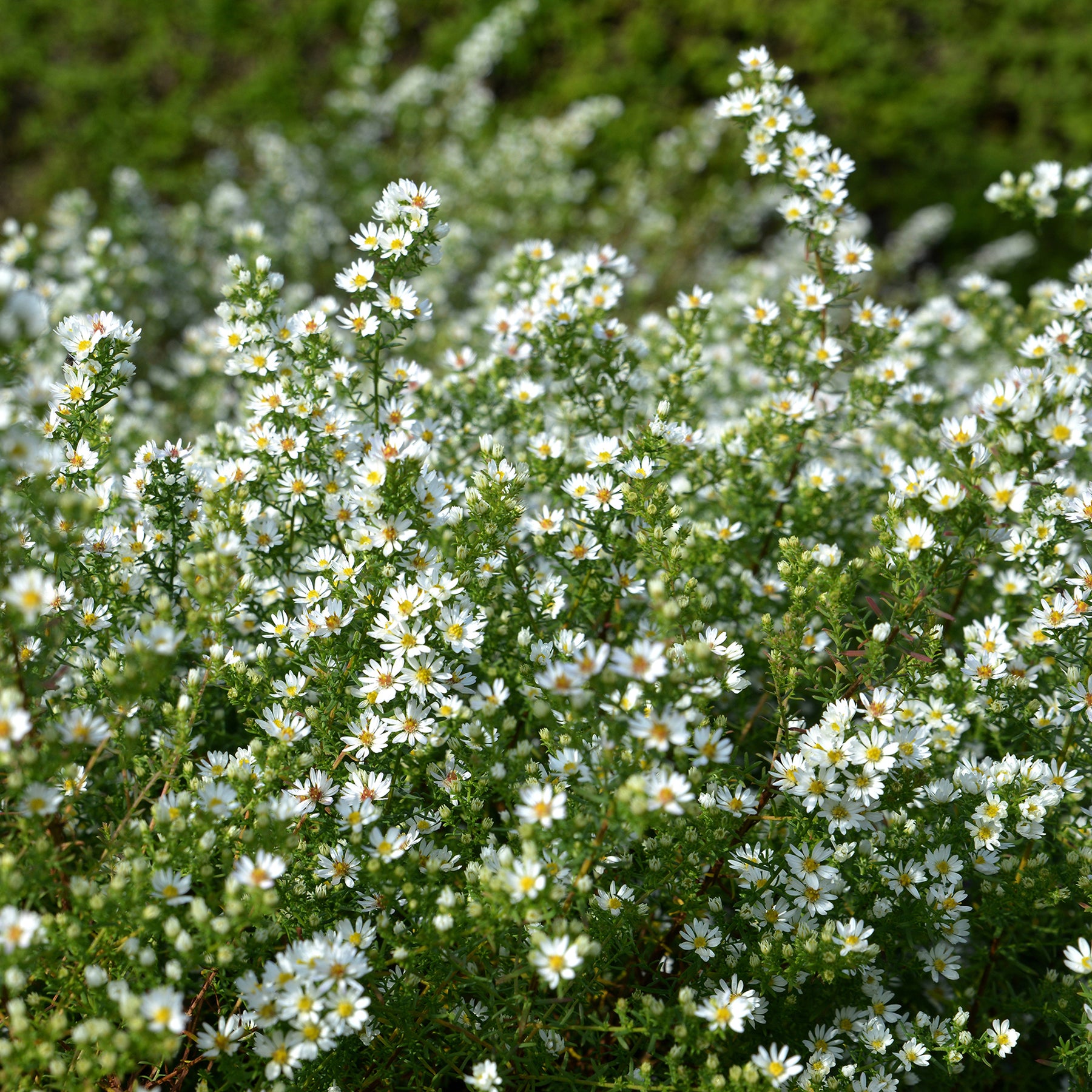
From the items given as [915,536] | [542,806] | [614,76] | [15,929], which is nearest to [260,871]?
[15,929]

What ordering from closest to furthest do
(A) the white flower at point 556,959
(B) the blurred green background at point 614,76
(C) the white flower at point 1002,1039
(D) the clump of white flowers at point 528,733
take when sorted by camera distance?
1. (A) the white flower at point 556,959
2. (D) the clump of white flowers at point 528,733
3. (C) the white flower at point 1002,1039
4. (B) the blurred green background at point 614,76

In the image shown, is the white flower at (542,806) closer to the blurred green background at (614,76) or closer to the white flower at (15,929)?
the white flower at (15,929)

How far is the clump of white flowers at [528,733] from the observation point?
74.1 inches

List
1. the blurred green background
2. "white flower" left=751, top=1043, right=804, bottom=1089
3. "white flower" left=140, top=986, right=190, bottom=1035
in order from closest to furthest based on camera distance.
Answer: "white flower" left=140, top=986, right=190, bottom=1035
"white flower" left=751, top=1043, right=804, bottom=1089
the blurred green background

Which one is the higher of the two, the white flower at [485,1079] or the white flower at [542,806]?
the white flower at [542,806]

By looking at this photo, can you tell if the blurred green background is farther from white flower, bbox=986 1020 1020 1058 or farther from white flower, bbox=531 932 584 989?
white flower, bbox=986 1020 1020 1058

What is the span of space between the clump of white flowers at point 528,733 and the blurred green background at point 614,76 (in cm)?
553

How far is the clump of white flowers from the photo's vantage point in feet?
6.17

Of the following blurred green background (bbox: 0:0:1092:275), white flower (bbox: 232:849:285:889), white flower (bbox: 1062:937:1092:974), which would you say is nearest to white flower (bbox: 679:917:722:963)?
white flower (bbox: 1062:937:1092:974)

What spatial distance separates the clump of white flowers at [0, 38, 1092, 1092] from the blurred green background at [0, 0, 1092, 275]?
218 inches

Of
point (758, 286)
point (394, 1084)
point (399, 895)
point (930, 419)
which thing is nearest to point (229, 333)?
point (399, 895)

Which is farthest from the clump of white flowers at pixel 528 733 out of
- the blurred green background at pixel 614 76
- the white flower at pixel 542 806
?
the blurred green background at pixel 614 76

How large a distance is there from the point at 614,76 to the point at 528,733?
7.11 metres

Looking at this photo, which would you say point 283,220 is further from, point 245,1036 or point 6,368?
point 245,1036
